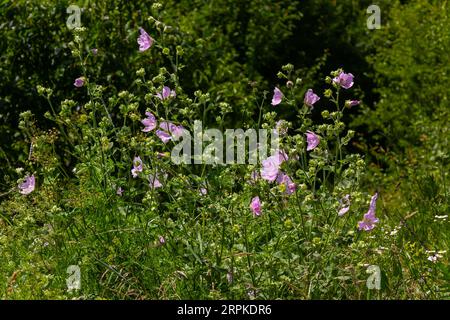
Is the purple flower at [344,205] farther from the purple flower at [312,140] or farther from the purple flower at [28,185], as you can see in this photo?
the purple flower at [28,185]

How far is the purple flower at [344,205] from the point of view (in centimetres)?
366

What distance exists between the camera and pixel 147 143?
3.65 m

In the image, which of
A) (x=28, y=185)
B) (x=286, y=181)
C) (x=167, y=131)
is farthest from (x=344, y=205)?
(x=28, y=185)

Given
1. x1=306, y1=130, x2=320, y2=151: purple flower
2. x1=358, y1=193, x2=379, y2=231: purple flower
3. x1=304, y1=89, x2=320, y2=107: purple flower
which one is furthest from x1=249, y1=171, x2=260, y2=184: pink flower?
x1=358, y1=193, x2=379, y2=231: purple flower

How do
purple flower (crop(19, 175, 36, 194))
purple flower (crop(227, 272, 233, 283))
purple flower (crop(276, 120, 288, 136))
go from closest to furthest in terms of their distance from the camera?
purple flower (crop(227, 272, 233, 283)) < purple flower (crop(276, 120, 288, 136)) < purple flower (crop(19, 175, 36, 194))

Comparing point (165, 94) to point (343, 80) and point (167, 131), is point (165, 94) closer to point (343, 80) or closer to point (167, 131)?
point (167, 131)

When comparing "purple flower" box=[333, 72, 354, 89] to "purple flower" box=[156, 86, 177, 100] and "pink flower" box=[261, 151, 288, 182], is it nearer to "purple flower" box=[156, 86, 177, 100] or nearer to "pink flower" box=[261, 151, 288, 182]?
"pink flower" box=[261, 151, 288, 182]

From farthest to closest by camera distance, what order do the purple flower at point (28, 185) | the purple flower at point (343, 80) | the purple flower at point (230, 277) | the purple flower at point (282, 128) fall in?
the purple flower at point (28, 185)
the purple flower at point (343, 80)
the purple flower at point (282, 128)
the purple flower at point (230, 277)

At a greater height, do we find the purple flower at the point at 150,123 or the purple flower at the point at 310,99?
the purple flower at the point at 310,99

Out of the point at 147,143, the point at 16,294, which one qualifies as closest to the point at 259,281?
the point at 147,143

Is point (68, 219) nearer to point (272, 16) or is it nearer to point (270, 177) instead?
point (270, 177)

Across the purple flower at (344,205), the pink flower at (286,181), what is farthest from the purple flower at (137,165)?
the purple flower at (344,205)

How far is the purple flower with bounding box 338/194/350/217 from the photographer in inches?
144

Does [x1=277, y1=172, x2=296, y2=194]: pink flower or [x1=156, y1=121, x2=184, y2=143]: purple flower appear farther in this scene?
[x1=156, y1=121, x2=184, y2=143]: purple flower
